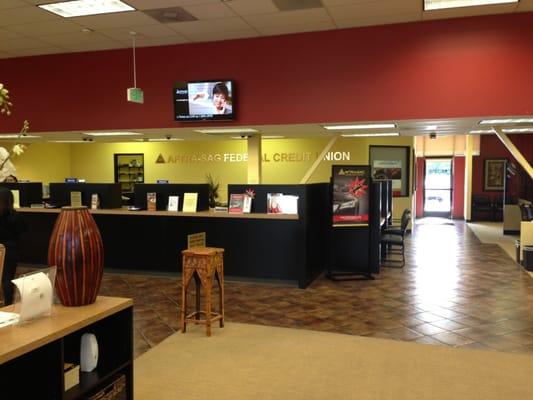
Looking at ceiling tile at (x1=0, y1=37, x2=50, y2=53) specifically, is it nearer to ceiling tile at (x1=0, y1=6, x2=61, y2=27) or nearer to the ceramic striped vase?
ceiling tile at (x1=0, y1=6, x2=61, y2=27)

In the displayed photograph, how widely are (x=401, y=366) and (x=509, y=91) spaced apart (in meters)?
3.84

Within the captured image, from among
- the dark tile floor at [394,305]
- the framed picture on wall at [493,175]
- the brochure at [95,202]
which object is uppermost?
the framed picture on wall at [493,175]

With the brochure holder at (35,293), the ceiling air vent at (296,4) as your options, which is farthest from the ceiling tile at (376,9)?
the brochure holder at (35,293)

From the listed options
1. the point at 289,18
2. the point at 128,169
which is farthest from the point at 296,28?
the point at 128,169

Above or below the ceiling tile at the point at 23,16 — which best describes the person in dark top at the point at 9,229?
below

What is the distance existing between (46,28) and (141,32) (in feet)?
4.03

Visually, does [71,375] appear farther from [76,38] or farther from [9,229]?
[76,38]

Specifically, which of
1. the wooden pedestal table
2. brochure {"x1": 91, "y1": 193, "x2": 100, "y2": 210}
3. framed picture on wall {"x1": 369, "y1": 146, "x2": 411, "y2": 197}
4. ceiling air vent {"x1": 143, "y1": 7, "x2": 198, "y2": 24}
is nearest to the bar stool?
the wooden pedestal table

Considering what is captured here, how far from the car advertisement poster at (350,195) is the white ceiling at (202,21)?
1994mm

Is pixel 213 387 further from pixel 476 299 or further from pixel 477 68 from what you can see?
pixel 477 68

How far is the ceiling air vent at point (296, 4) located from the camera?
527cm

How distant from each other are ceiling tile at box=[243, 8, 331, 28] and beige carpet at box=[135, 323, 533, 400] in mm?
3720

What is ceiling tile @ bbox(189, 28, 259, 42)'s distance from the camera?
637 centimetres

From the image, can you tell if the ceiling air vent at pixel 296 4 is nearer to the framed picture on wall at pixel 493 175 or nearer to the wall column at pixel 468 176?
the wall column at pixel 468 176
